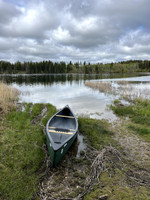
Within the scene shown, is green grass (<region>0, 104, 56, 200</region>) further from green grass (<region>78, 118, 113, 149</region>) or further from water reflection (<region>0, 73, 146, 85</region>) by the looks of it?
water reflection (<region>0, 73, 146, 85</region>)

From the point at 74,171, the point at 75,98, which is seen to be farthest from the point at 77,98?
the point at 74,171

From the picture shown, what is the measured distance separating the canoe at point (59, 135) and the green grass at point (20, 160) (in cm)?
60

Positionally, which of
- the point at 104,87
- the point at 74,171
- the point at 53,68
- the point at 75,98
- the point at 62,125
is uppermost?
the point at 53,68

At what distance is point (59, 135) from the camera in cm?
638

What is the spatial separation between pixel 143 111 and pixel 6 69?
112165mm

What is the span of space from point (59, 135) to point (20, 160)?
2.02m

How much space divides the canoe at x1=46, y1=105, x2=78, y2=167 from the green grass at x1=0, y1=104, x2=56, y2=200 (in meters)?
0.60

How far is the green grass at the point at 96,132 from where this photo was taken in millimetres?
6375

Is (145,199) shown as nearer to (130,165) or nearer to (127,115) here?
(130,165)

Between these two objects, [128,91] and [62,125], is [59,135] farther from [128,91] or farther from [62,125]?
[128,91]

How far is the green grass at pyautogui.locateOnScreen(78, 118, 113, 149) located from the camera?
6375 millimetres

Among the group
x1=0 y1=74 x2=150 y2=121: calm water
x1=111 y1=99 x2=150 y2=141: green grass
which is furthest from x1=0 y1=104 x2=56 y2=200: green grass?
x1=0 y1=74 x2=150 y2=121: calm water

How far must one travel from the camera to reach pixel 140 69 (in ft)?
400

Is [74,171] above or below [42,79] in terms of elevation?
below
